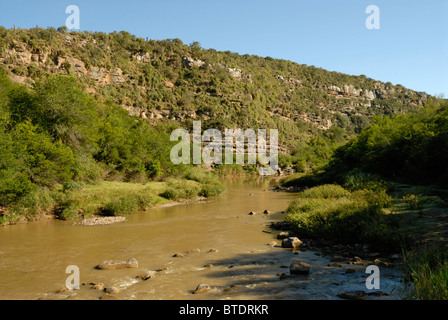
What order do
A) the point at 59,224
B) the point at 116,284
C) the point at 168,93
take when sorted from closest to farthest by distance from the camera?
the point at 116,284, the point at 59,224, the point at 168,93

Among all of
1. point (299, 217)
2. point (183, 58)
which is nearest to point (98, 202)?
point (299, 217)

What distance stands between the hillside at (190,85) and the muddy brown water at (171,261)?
48004mm

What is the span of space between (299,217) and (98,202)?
1627 centimetres

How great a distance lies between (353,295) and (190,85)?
96974 mm

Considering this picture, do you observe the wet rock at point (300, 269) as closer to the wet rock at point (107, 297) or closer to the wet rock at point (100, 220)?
the wet rock at point (107, 297)

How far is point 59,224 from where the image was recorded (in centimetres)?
2008

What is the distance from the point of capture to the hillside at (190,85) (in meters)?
68.2

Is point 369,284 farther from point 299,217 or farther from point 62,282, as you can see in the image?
point 62,282

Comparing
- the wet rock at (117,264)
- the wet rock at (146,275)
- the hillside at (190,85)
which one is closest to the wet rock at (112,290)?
the wet rock at (146,275)

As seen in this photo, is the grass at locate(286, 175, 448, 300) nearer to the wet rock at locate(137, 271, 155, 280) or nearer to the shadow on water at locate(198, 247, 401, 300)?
the shadow on water at locate(198, 247, 401, 300)

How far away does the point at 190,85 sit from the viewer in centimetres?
9925

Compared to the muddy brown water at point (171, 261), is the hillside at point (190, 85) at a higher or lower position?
higher

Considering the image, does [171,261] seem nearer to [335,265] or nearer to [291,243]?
[291,243]

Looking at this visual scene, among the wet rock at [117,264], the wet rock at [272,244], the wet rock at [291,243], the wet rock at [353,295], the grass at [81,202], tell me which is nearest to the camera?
the wet rock at [353,295]
